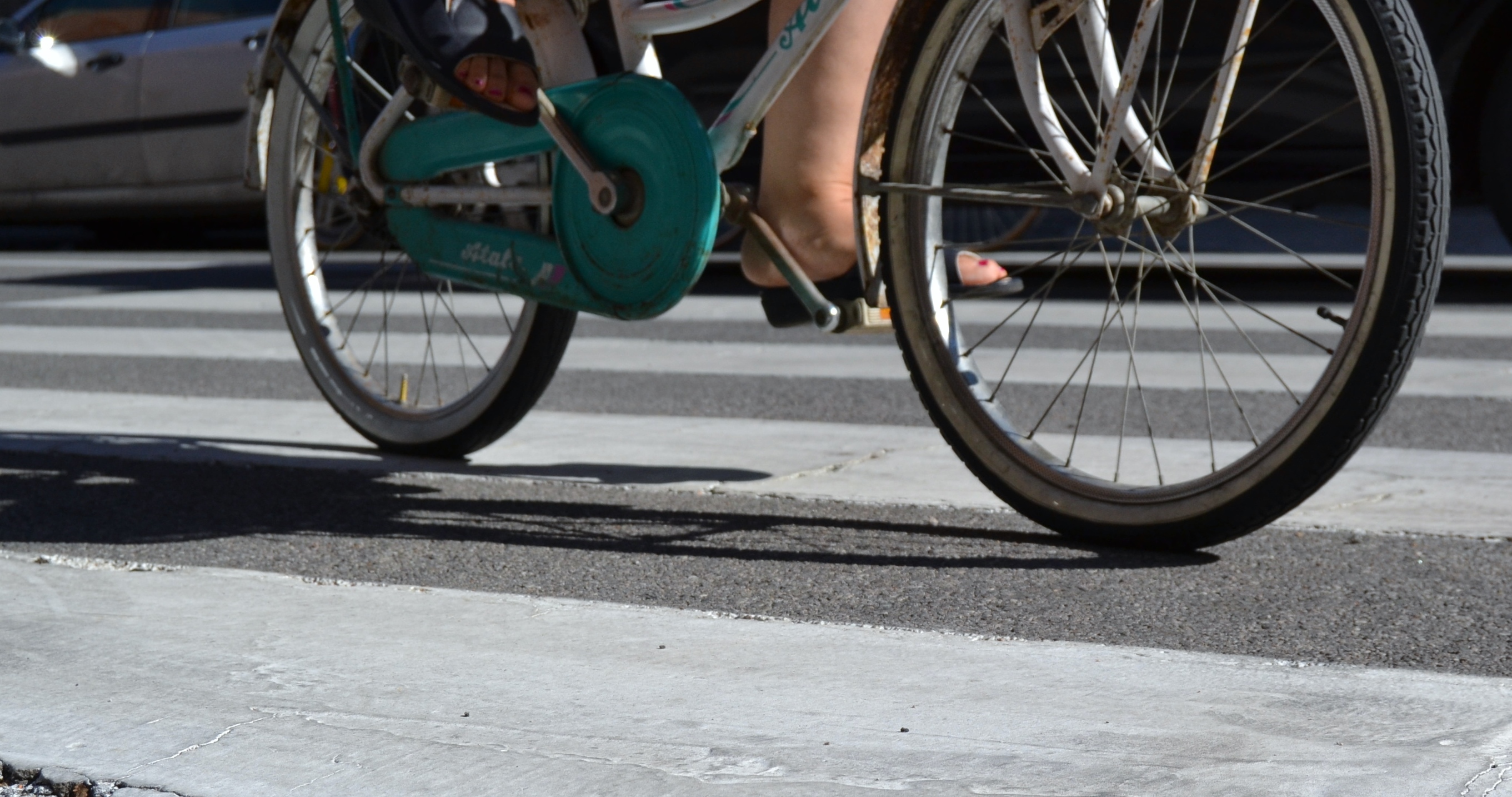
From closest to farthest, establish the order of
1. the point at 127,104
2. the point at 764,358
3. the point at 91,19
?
the point at 764,358 → the point at 127,104 → the point at 91,19

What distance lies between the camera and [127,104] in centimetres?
935

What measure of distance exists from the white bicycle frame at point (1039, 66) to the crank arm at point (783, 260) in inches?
3.4

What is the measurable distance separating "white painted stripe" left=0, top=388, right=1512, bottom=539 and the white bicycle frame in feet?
2.20

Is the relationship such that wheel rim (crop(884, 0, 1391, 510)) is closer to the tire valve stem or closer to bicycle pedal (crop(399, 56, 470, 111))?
the tire valve stem

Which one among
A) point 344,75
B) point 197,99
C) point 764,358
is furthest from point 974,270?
point 197,99

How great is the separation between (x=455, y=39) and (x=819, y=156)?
0.62 meters

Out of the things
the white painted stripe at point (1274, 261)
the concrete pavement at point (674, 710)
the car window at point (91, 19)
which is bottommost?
the concrete pavement at point (674, 710)

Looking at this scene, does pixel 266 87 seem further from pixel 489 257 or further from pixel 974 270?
pixel 974 270

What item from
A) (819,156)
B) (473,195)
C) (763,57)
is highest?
(763,57)

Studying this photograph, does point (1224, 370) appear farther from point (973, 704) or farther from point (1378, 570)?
point (973, 704)

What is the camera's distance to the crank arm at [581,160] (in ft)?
9.92

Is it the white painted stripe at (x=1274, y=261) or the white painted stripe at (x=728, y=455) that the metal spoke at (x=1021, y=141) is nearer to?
the white painted stripe at (x=728, y=455)

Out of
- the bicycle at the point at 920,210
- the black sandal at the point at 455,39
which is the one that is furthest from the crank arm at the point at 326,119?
the black sandal at the point at 455,39

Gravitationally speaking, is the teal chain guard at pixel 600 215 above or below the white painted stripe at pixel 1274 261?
above
